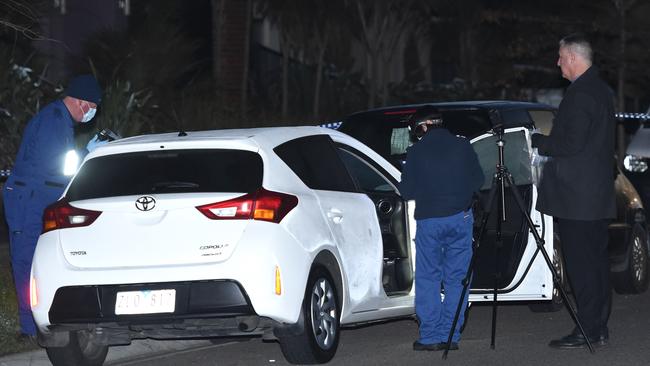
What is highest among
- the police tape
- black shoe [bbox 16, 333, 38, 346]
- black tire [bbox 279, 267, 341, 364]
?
the police tape

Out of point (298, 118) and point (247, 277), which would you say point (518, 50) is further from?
point (247, 277)

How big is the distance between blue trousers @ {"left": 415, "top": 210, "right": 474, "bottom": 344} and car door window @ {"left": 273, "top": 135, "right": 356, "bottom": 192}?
62 centimetres

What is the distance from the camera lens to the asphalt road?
946cm

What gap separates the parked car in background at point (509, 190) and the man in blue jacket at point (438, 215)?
35cm

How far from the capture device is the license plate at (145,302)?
8.68 m

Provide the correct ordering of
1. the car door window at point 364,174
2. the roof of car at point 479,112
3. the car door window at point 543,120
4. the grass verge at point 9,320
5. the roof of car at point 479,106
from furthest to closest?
1. the car door window at point 543,120
2. the roof of car at point 479,106
3. the roof of car at point 479,112
4. the car door window at point 364,174
5. the grass verge at point 9,320

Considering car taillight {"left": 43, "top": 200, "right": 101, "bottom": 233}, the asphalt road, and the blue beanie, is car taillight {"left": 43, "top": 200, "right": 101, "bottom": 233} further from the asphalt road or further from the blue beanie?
the blue beanie

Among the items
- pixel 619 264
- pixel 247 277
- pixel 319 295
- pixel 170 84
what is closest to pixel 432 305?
pixel 319 295

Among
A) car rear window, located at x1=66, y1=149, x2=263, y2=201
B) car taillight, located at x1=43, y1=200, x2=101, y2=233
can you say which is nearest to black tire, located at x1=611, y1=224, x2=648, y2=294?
car rear window, located at x1=66, y1=149, x2=263, y2=201

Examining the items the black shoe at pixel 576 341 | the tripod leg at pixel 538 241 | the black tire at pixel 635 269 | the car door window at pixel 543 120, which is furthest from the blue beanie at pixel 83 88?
the black tire at pixel 635 269

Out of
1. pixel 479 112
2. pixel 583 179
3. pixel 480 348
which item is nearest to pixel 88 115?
pixel 480 348

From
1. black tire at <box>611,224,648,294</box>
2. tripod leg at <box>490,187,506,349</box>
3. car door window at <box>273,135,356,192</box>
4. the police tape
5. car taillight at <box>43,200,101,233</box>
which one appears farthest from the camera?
the police tape

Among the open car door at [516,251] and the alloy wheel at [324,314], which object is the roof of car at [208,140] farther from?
the open car door at [516,251]

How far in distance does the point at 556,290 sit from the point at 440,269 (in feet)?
7.02
